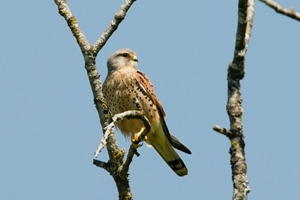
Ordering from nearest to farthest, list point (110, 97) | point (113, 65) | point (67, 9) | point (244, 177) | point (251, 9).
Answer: point (244, 177)
point (251, 9)
point (67, 9)
point (110, 97)
point (113, 65)

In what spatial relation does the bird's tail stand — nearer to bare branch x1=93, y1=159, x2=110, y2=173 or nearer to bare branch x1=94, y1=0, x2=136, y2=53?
bare branch x1=93, y1=159, x2=110, y2=173

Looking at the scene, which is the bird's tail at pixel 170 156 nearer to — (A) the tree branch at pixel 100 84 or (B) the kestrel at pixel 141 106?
(B) the kestrel at pixel 141 106

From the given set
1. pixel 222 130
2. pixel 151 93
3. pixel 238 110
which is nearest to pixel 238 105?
pixel 238 110

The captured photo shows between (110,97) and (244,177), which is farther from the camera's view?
(110,97)

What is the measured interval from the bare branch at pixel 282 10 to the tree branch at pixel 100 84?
6.18ft

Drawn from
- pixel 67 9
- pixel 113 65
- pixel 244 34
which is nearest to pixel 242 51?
pixel 244 34

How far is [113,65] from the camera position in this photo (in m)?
7.05

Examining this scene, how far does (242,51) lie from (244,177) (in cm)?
65

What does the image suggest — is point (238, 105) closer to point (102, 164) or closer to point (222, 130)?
point (222, 130)

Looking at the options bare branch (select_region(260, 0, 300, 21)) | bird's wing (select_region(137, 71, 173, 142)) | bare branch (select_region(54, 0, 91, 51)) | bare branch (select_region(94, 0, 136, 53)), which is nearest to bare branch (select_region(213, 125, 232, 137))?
bare branch (select_region(260, 0, 300, 21))

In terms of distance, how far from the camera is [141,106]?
649cm

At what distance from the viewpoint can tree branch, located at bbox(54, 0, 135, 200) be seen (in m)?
4.38

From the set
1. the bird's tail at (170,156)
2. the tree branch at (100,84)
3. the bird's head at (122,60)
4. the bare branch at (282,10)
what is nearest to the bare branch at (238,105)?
the bare branch at (282,10)

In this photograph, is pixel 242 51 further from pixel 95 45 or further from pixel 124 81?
pixel 124 81
